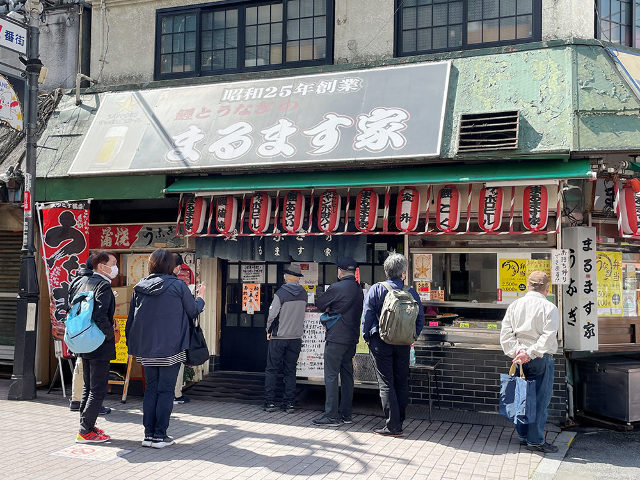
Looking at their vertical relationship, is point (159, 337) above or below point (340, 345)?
above

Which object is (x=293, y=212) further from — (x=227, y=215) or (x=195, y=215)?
(x=195, y=215)

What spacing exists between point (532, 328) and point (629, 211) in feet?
8.79

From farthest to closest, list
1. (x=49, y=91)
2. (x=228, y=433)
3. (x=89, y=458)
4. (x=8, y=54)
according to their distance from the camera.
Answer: (x=8, y=54)
(x=49, y=91)
(x=228, y=433)
(x=89, y=458)

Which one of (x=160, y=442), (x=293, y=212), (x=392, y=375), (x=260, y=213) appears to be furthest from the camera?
(x=260, y=213)

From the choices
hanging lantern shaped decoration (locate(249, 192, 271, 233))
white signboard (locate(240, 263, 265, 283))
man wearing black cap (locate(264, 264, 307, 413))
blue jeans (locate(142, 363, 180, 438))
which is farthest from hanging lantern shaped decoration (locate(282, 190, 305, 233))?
blue jeans (locate(142, 363, 180, 438))

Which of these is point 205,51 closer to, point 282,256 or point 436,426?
point 282,256

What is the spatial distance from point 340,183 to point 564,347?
3.83 m

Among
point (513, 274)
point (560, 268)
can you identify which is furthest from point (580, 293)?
point (513, 274)

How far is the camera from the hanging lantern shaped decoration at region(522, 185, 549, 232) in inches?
321

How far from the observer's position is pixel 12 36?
9859 millimetres

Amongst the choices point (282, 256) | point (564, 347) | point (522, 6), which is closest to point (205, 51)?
point (282, 256)

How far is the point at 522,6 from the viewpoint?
9.52m

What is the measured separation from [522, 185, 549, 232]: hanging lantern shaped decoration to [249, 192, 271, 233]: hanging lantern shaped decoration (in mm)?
3803

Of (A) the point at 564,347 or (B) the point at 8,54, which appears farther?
(B) the point at 8,54
